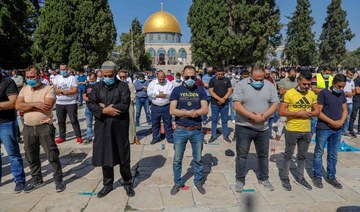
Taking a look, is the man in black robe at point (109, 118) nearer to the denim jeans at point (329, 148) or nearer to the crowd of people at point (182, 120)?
the crowd of people at point (182, 120)

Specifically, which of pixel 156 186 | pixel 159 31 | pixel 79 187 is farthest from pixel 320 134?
pixel 159 31

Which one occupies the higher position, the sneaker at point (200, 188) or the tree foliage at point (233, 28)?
the tree foliage at point (233, 28)

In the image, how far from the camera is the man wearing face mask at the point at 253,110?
13.8 ft

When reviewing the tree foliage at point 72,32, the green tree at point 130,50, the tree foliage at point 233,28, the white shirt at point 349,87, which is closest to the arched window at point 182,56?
the green tree at point 130,50

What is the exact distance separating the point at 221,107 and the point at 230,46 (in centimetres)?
2090

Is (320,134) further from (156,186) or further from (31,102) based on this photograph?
(31,102)

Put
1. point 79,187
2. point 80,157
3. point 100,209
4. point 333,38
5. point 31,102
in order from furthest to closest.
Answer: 1. point 333,38
2. point 80,157
3. point 79,187
4. point 31,102
5. point 100,209

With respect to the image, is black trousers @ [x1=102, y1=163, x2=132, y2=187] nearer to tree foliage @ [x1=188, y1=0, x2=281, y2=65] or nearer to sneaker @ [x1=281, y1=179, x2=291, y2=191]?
sneaker @ [x1=281, y1=179, x2=291, y2=191]

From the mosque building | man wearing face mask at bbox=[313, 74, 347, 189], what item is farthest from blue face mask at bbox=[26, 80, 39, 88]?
the mosque building

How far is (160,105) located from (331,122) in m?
3.94

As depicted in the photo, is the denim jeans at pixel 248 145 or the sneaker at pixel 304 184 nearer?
the denim jeans at pixel 248 145

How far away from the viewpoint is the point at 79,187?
4.57 metres

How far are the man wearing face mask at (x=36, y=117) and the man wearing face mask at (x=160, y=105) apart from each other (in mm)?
3039

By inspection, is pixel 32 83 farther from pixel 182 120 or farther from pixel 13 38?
pixel 13 38
